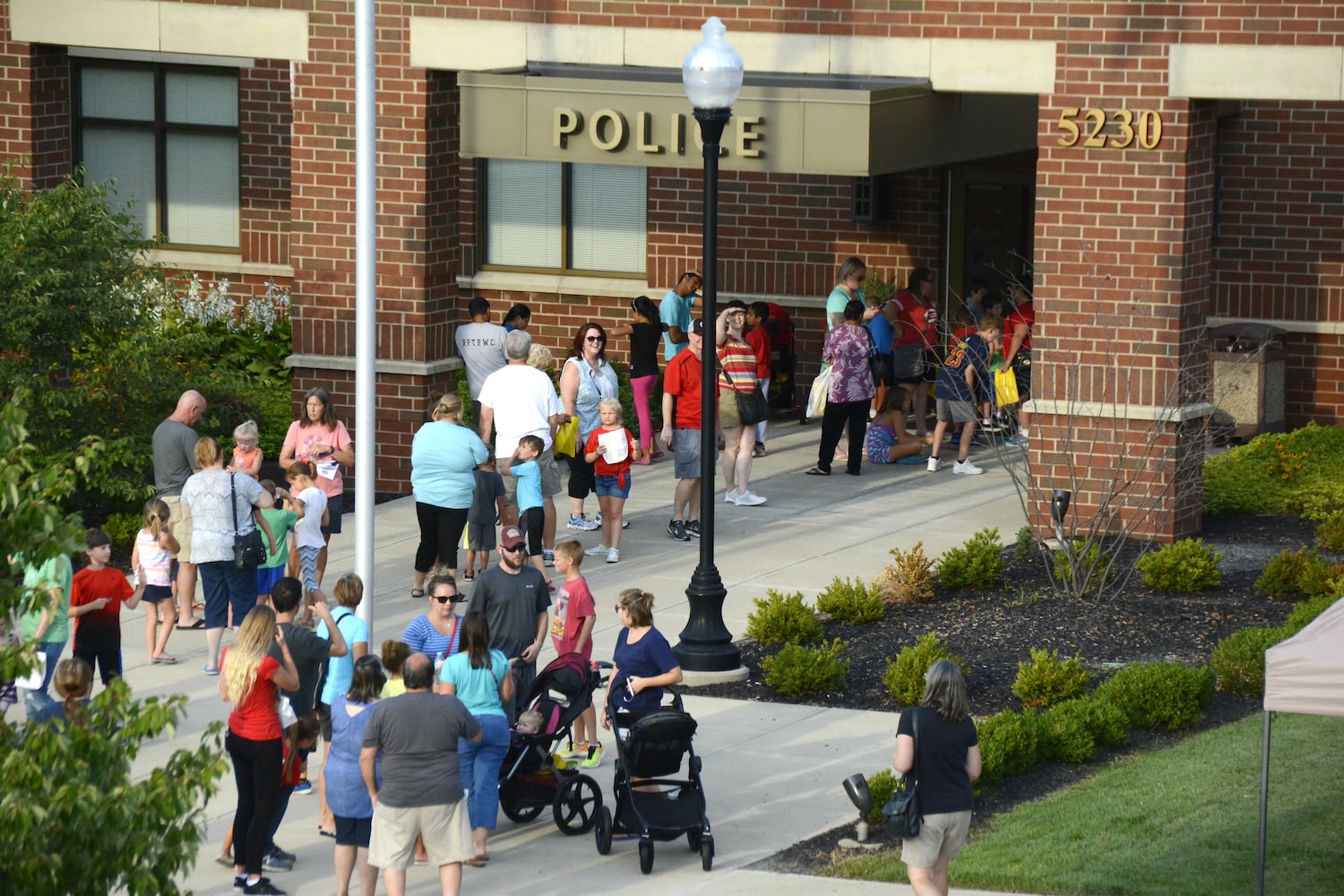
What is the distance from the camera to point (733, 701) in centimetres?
1290

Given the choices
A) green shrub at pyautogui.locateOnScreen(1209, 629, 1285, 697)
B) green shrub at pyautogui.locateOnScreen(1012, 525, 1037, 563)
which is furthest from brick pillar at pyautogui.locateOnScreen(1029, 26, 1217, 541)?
green shrub at pyautogui.locateOnScreen(1209, 629, 1285, 697)

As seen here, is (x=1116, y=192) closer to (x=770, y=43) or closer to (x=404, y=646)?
(x=770, y=43)

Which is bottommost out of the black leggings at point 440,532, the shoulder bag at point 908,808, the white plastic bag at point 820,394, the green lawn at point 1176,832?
the green lawn at point 1176,832

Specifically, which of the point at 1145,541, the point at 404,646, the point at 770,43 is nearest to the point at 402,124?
the point at 770,43

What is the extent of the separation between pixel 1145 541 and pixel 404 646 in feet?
28.2

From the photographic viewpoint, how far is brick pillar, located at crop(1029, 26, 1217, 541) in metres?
16.3

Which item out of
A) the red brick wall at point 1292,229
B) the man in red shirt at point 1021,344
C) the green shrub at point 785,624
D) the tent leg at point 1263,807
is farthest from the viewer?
the red brick wall at point 1292,229

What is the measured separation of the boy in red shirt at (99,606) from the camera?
1167 centimetres

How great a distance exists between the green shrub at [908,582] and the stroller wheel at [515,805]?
476 cm

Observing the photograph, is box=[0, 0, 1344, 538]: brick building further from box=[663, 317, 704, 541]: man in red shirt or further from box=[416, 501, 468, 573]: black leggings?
box=[416, 501, 468, 573]: black leggings

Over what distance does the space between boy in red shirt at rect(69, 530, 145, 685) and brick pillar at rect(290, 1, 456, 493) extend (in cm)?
698

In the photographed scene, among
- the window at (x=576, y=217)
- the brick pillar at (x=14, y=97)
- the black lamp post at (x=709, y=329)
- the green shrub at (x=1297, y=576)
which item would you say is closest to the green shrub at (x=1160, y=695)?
the black lamp post at (x=709, y=329)

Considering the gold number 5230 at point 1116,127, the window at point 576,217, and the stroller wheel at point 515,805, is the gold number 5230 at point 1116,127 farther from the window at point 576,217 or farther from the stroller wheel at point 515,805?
the stroller wheel at point 515,805

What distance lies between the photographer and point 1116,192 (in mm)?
16500
